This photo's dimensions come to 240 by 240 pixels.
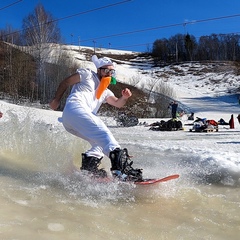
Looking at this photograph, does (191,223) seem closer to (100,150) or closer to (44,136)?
(100,150)

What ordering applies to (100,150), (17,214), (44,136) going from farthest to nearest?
1. (44,136)
2. (100,150)
3. (17,214)

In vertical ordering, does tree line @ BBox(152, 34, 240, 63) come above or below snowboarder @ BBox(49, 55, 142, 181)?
above

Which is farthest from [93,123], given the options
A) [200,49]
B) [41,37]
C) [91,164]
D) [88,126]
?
[200,49]

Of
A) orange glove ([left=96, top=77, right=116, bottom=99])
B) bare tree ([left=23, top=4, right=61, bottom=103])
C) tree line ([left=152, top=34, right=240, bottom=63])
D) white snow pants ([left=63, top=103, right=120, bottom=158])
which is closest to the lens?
white snow pants ([left=63, top=103, right=120, bottom=158])

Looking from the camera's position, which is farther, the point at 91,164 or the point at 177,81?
the point at 177,81

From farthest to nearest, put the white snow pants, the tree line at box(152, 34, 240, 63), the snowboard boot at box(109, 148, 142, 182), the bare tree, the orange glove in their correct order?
1. the tree line at box(152, 34, 240, 63)
2. the bare tree
3. the orange glove
4. the white snow pants
5. the snowboard boot at box(109, 148, 142, 182)

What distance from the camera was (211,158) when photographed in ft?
17.6

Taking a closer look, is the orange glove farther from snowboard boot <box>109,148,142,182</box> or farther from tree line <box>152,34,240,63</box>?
tree line <box>152,34,240,63</box>

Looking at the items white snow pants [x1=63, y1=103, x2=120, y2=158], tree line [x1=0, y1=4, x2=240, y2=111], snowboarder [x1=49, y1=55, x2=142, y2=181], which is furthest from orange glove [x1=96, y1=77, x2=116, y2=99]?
tree line [x1=0, y1=4, x2=240, y2=111]

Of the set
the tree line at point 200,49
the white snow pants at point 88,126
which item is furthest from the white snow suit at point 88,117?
the tree line at point 200,49

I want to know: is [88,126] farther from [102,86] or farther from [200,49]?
[200,49]

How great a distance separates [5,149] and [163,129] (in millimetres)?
12169

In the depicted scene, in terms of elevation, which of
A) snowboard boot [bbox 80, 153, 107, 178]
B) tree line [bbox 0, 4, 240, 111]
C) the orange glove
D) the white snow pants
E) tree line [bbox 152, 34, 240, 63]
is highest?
tree line [bbox 152, 34, 240, 63]

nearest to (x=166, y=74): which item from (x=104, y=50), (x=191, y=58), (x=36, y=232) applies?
(x=191, y=58)
